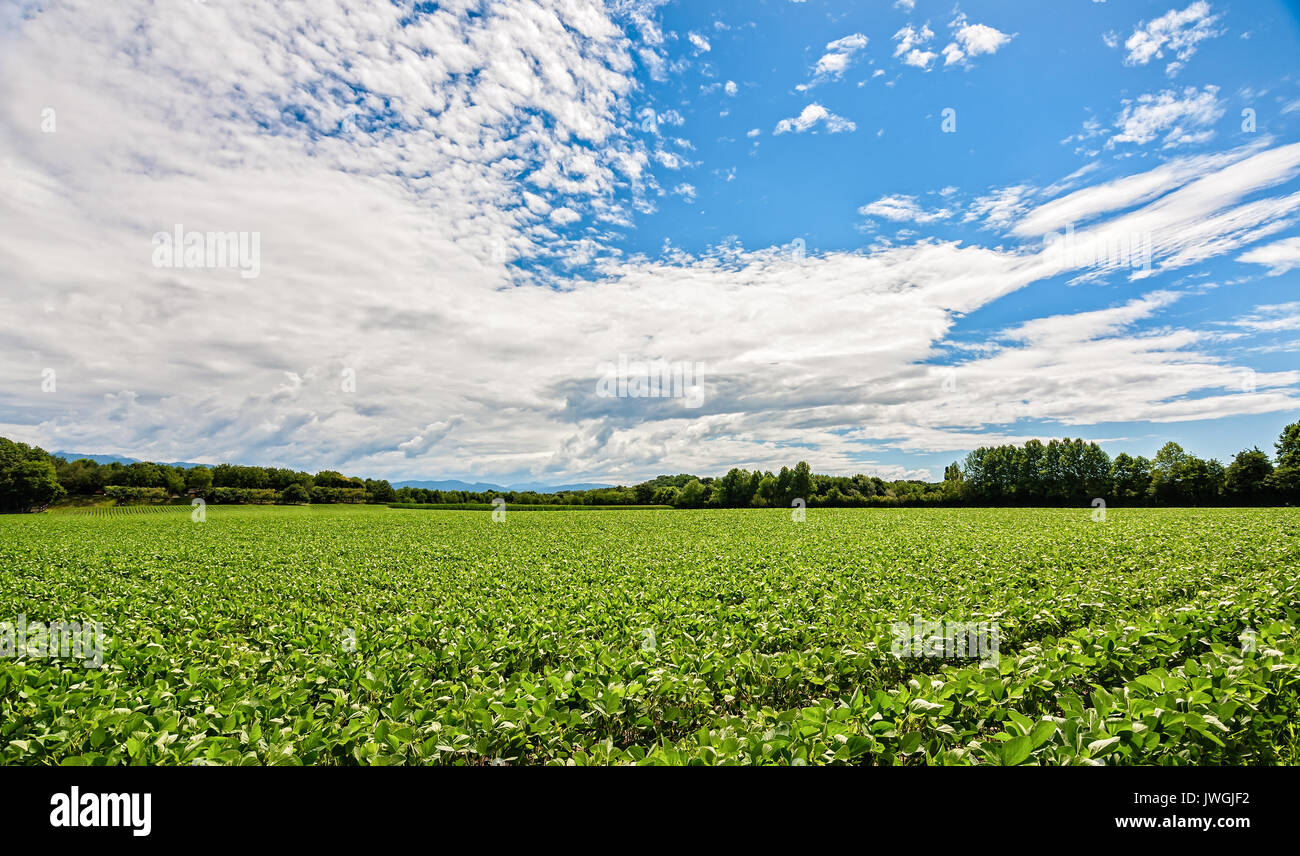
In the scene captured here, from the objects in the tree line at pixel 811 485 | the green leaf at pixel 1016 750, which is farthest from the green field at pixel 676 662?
the tree line at pixel 811 485

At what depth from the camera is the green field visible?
3.85m

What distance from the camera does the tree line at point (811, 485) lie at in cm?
6988

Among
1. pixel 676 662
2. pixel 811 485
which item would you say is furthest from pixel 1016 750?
pixel 811 485

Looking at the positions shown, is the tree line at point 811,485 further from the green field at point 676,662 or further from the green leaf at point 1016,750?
the green leaf at point 1016,750

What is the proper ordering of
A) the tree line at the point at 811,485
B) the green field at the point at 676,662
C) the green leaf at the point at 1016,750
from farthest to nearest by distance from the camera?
the tree line at the point at 811,485, the green field at the point at 676,662, the green leaf at the point at 1016,750

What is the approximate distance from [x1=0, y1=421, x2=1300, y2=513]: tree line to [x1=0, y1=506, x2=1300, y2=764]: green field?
69133mm

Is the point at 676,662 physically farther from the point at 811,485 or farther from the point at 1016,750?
the point at 811,485

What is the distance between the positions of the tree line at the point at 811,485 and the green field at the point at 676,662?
227 ft

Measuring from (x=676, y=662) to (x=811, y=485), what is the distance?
282ft

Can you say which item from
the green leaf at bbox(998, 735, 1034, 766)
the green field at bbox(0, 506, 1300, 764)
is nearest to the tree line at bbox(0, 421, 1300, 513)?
the green field at bbox(0, 506, 1300, 764)

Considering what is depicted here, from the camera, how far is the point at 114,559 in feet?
70.9
